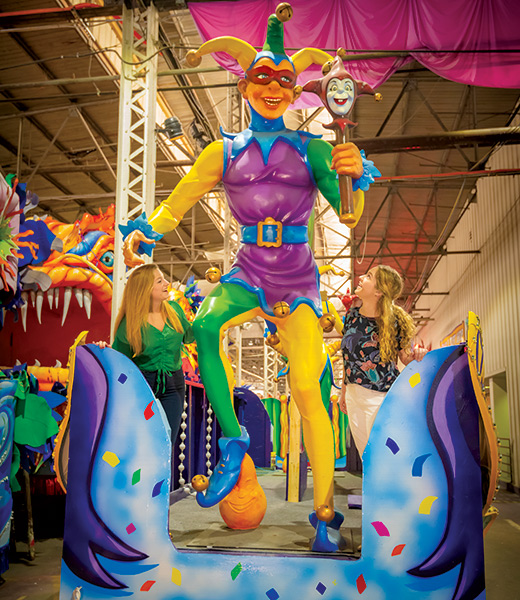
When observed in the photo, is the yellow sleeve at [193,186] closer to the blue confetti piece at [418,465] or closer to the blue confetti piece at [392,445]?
the blue confetti piece at [392,445]

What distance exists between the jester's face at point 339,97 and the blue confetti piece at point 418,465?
1257 millimetres

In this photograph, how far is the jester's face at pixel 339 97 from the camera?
6.95 feet

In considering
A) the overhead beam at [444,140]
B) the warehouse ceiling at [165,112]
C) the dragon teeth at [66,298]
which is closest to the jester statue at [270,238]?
the dragon teeth at [66,298]

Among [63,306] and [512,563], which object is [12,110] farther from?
[512,563]

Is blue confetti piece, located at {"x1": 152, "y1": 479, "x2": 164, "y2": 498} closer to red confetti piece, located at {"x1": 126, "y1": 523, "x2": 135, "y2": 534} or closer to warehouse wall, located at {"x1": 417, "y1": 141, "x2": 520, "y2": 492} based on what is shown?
red confetti piece, located at {"x1": 126, "y1": 523, "x2": 135, "y2": 534}

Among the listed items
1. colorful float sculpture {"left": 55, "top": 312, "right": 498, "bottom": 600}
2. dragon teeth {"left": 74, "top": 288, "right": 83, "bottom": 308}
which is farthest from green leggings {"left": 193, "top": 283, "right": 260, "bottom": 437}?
dragon teeth {"left": 74, "top": 288, "right": 83, "bottom": 308}

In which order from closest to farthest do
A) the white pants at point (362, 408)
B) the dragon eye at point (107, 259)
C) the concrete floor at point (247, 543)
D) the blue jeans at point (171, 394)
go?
the concrete floor at point (247, 543) < the white pants at point (362, 408) < the blue jeans at point (171, 394) < the dragon eye at point (107, 259)

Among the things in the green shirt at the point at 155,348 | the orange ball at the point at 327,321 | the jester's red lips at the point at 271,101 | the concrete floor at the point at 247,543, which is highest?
the jester's red lips at the point at 271,101

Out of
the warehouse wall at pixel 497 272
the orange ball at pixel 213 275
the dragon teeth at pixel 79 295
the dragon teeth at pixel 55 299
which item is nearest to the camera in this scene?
the orange ball at pixel 213 275

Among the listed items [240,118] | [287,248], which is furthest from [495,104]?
[287,248]

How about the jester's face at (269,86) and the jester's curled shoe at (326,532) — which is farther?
the jester's face at (269,86)

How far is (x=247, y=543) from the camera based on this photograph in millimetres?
2225

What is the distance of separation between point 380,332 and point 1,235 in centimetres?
217

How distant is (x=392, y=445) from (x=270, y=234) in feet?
3.38
